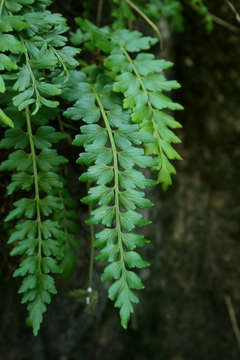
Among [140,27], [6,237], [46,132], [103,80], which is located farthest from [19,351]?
[140,27]

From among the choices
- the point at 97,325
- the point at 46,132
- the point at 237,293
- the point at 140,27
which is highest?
the point at 140,27

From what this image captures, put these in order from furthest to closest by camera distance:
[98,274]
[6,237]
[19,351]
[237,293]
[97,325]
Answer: [237,293]
[97,325]
[19,351]
[98,274]
[6,237]

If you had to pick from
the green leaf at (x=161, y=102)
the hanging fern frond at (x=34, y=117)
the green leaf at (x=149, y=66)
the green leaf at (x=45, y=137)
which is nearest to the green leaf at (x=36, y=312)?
the hanging fern frond at (x=34, y=117)

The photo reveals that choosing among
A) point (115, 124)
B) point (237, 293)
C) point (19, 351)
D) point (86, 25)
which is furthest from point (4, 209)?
point (237, 293)

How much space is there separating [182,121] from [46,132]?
1097mm

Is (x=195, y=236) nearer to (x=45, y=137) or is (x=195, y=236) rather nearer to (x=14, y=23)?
(x=45, y=137)

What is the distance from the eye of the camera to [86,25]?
1.21 meters

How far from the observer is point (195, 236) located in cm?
203

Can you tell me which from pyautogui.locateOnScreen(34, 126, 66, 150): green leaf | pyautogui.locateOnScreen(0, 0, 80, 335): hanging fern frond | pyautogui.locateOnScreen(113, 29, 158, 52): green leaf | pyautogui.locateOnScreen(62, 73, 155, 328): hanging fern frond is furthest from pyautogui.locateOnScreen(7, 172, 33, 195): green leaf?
pyautogui.locateOnScreen(113, 29, 158, 52): green leaf

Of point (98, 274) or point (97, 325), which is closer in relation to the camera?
point (98, 274)

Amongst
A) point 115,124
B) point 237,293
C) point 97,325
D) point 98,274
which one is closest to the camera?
point 115,124

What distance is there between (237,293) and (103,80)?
60.2 inches

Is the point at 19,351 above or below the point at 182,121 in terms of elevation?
below

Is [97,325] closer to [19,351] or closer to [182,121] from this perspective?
[19,351]
